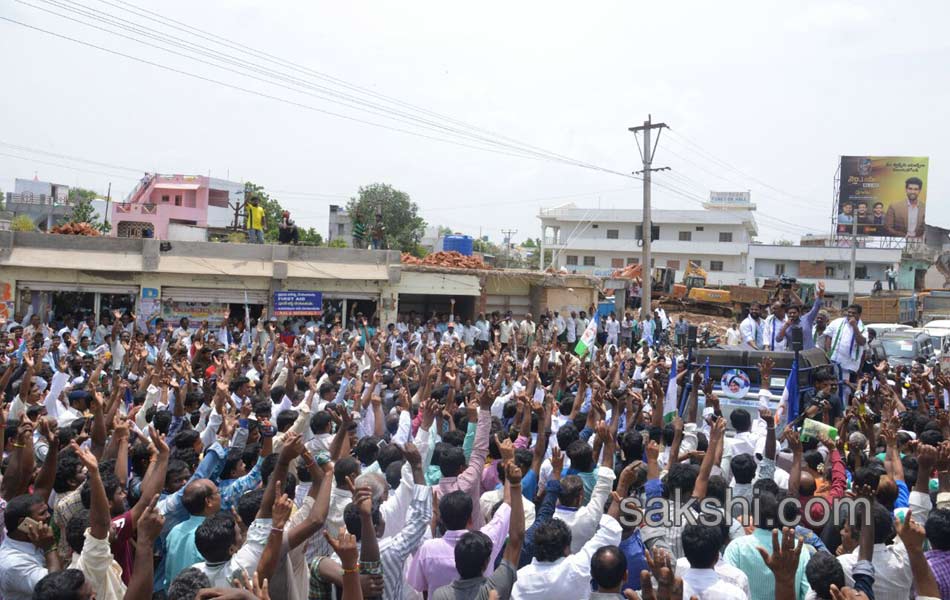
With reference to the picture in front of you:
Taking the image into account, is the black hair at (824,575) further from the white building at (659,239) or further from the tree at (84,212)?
the white building at (659,239)

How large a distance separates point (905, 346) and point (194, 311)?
17.5m

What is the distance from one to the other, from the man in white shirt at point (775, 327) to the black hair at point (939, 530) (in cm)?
804

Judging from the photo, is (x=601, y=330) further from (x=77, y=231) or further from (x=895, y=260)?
(x=895, y=260)

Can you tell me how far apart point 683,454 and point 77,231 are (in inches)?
655

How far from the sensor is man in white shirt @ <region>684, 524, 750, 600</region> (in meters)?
3.65

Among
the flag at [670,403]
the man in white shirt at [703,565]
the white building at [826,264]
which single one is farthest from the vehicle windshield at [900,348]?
the white building at [826,264]

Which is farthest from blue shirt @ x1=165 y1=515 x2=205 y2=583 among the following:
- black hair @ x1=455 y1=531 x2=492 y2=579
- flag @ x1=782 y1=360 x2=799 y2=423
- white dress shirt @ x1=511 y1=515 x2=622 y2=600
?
flag @ x1=782 y1=360 x2=799 y2=423

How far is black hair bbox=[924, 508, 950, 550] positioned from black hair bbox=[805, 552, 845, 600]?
2.37 feet

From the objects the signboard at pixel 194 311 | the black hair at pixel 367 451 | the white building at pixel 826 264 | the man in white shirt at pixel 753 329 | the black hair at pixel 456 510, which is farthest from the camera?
the white building at pixel 826 264

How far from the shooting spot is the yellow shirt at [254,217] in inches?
826

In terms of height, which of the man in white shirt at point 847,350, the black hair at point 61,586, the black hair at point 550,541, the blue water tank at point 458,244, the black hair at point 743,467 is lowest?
the black hair at point 61,586

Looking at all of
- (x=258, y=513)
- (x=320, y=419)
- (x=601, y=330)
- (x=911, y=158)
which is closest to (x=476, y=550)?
(x=258, y=513)

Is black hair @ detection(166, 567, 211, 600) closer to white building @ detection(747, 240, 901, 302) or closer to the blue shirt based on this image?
the blue shirt

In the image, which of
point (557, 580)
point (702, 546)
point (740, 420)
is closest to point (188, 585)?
point (557, 580)
